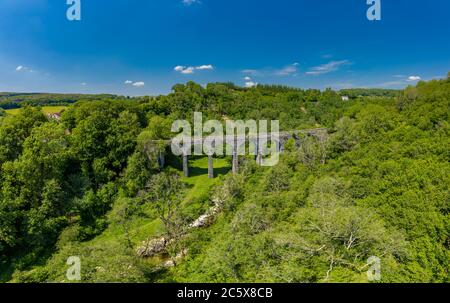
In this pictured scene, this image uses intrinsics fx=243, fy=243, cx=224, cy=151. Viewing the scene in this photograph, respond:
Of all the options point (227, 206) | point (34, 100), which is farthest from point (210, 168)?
point (34, 100)

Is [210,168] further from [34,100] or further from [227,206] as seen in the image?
[34,100]

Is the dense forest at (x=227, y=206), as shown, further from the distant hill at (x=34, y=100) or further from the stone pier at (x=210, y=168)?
the distant hill at (x=34, y=100)

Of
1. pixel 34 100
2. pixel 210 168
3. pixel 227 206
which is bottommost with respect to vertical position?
pixel 227 206

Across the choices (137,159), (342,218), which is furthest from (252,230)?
(137,159)

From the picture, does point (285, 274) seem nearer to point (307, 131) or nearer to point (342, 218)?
point (342, 218)

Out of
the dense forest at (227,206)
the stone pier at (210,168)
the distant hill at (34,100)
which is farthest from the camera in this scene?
the distant hill at (34,100)

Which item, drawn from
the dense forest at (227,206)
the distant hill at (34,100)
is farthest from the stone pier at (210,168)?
the distant hill at (34,100)

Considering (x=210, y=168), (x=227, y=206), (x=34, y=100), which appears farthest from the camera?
(x=34, y=100)

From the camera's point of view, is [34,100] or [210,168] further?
[34,100]
